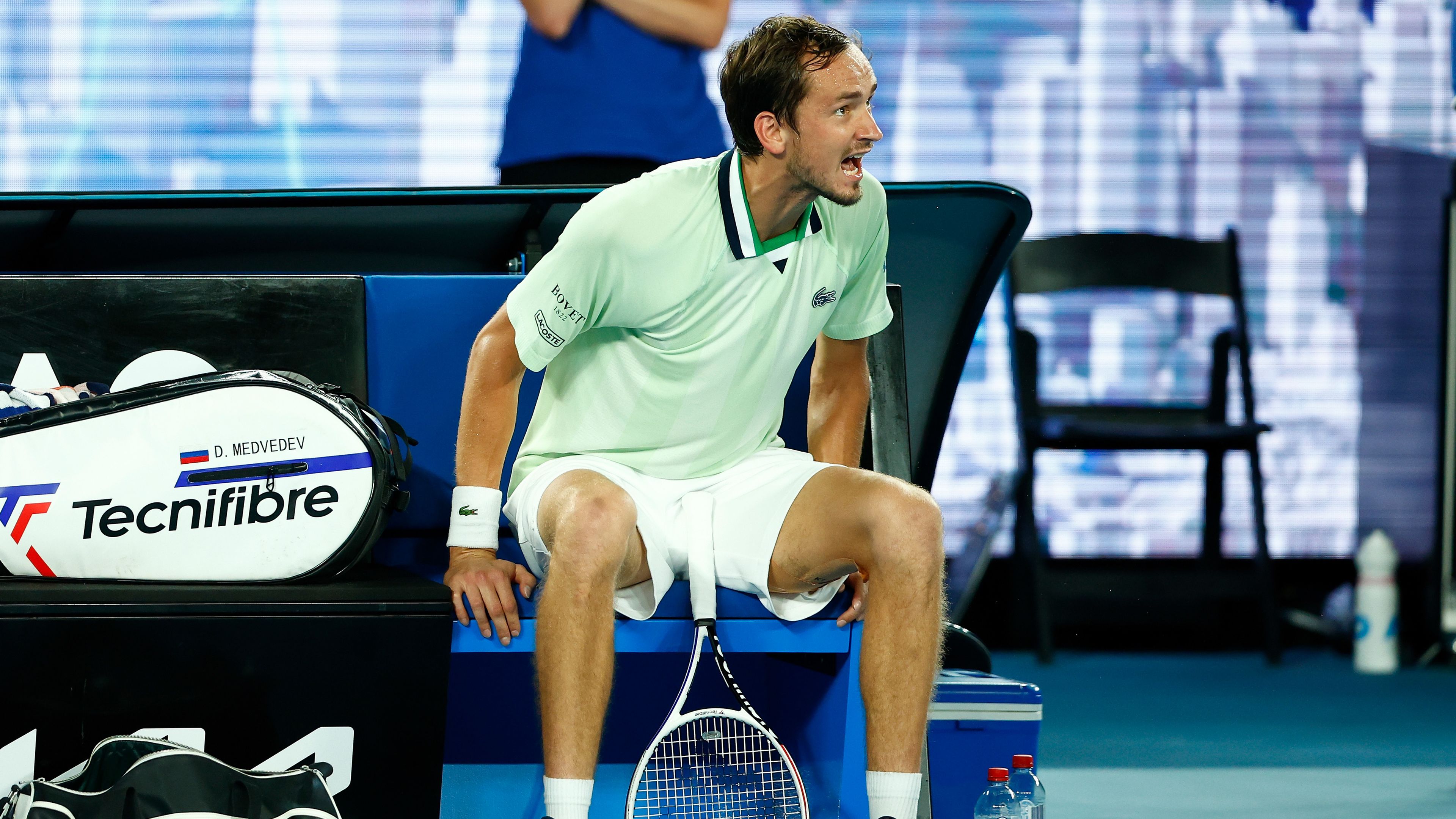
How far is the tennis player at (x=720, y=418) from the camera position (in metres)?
1.85

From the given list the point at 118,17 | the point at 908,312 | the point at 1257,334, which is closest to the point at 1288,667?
the point at 1257,334

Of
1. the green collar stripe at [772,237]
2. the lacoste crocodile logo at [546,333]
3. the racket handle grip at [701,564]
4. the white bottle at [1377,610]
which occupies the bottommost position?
the white bottle at [1377,610]

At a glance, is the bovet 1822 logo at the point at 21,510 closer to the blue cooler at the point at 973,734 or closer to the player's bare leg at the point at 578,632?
the player's bare leg at the point at 578,632

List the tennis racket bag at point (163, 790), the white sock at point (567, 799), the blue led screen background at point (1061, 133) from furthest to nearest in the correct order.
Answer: the blue led screen background at point (1061, 133) → the white sock at point (567, 799) → the tennis racket bag at point (163, 790)

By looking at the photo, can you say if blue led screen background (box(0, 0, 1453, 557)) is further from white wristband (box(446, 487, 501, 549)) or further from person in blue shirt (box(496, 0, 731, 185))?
white wristband (box(446, 487, 501, 549))

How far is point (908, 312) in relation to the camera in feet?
8.30

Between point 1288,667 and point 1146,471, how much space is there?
701 millimetres

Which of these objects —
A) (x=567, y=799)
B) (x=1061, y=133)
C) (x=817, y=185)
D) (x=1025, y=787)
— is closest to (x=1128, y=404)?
(x=1061, y=133)

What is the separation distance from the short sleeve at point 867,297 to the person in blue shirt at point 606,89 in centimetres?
57

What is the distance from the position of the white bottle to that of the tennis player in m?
2.81

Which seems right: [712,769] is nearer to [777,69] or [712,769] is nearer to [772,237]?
[772,237]

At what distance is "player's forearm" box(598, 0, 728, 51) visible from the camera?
103 inches

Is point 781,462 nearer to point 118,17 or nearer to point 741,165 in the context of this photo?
point 741,165

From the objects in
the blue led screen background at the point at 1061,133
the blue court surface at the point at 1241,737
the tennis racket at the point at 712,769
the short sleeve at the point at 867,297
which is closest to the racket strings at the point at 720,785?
the tennis racket at the point at 712,769
